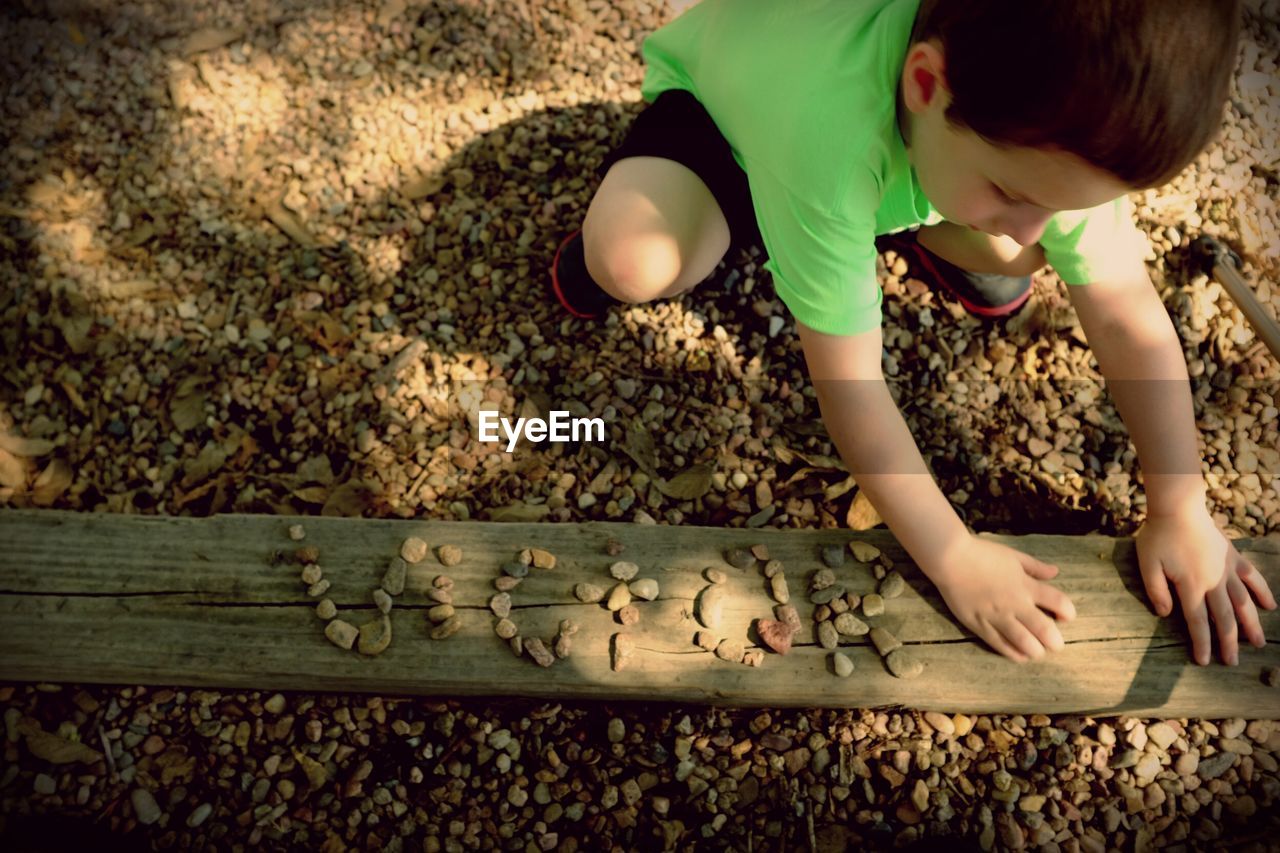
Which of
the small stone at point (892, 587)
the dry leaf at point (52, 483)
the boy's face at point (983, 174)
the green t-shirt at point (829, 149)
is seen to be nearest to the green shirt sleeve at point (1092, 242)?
the green t-shirt at point (829, 149)

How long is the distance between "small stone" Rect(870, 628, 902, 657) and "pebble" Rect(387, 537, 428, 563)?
0.81m

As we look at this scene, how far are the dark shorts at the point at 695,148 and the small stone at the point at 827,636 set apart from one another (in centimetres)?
85

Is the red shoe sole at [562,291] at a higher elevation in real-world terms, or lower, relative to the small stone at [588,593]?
higher

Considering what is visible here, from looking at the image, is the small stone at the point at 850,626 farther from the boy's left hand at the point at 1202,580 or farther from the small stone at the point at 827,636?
the boy's left hand at the point at 1202,580

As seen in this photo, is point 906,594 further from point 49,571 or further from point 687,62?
point 49,571

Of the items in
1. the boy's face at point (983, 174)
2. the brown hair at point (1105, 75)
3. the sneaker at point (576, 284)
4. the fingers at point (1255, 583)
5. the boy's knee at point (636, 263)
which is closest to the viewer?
the brown hair at point (1105, 75)

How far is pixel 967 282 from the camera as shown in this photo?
76.5 inches

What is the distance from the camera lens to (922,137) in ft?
3.99

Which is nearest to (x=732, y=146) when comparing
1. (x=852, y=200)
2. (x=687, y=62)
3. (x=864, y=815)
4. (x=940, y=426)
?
(x=687, y=62)

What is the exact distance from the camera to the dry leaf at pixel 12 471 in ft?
5.85

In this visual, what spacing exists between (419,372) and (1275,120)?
2437mm

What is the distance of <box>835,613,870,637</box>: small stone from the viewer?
4.84 ft

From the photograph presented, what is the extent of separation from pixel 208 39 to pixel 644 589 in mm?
2020

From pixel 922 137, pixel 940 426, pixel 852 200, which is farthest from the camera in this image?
pixel 940 426
